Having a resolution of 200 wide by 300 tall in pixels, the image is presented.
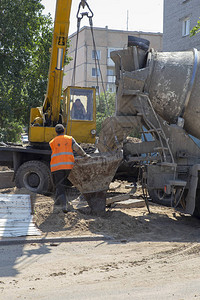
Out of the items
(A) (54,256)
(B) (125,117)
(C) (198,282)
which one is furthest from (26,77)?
(C) (198,282)

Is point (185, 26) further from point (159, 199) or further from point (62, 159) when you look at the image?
point (62, 159)

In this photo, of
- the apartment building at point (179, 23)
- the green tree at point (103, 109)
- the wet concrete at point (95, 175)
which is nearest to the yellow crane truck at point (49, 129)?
the green tree at point (103, 109)

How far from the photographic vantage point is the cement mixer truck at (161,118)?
808 centimetres

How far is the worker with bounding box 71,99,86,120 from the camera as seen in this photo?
1091 cm

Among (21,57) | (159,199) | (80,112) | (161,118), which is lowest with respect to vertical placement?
(159,199)

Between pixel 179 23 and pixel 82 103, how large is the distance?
55.1 ft

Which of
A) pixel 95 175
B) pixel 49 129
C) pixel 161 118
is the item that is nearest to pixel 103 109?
pixel 49 129

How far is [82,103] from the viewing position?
36.0 feet

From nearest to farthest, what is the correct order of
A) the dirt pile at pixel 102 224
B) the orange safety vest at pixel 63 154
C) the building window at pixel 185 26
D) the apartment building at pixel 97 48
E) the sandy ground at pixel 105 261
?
the sandy ground at pixel 105 261 < the dirt pile at pixel 102 224 < the orange safety vest at pixel 63 154 < the building window at pixel 185 26 < the apartment building at pixel 97 48

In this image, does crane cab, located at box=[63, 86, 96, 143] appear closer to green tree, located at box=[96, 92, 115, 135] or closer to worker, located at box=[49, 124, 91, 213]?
green tree, located at box=[96, 92, 115, 135]

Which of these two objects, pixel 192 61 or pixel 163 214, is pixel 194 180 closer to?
pixel 163 214

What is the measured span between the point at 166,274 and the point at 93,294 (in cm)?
103

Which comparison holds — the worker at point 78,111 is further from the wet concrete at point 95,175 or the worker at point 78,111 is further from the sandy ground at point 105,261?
the sandy ground at point 105,261

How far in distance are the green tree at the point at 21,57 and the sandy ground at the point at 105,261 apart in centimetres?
1150
